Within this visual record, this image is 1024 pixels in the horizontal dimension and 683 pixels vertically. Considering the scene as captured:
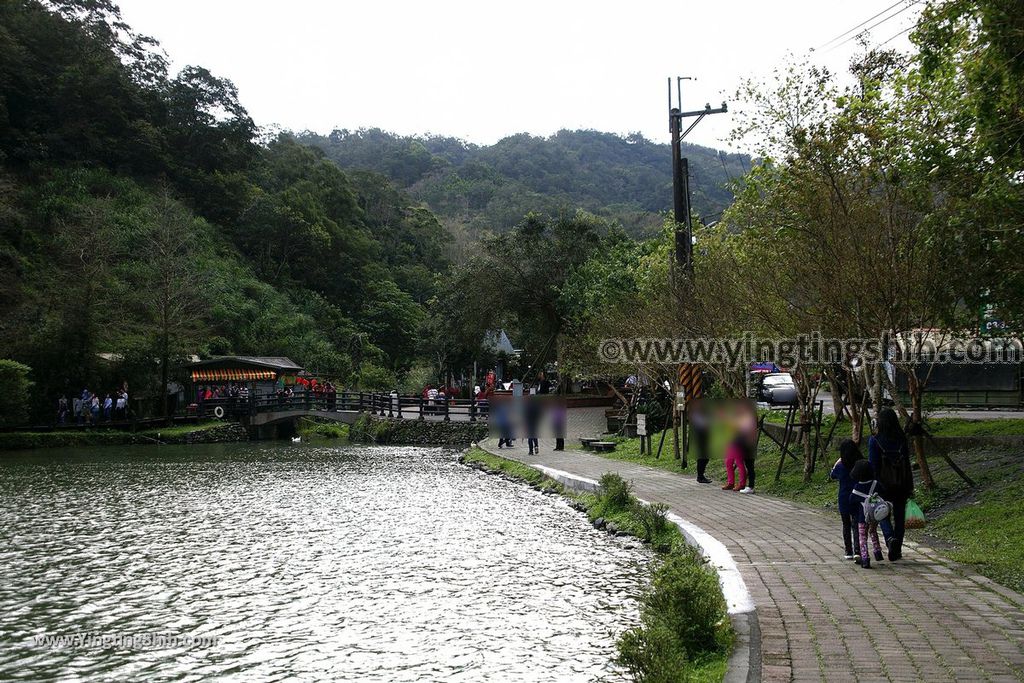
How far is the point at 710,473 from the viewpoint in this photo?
2034 cm

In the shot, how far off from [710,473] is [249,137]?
7340 cm

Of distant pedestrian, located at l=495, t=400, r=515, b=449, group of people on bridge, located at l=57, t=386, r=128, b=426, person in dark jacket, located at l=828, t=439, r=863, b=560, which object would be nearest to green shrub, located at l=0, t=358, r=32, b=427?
group of people on bridge, located at l=57, t=386, r=128, b=426

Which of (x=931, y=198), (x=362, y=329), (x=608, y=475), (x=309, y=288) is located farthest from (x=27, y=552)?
(x=309, y=288)

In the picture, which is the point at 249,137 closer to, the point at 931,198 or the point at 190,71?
the point at 190,71

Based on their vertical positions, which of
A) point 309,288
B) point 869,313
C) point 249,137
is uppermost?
point 249,137

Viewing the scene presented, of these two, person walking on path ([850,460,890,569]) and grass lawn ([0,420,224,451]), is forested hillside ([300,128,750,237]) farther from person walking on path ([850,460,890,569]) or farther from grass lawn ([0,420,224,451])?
person walking on path ([850,460,890,569])

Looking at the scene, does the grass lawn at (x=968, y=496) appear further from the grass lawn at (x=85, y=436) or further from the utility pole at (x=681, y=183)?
the grass lawn at (x=85, y=436)

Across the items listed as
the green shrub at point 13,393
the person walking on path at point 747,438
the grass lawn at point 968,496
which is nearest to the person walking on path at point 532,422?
the grass lawn at point 968,496

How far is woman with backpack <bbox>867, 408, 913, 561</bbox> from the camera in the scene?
9523mm

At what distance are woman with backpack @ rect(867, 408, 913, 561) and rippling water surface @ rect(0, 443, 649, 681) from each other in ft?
9.50

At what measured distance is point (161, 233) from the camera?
50.8 meters

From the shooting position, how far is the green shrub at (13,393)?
3616 cm

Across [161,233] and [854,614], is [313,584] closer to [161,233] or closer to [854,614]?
[854,614]

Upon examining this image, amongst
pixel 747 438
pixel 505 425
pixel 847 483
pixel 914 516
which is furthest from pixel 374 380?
pixel 847 483
